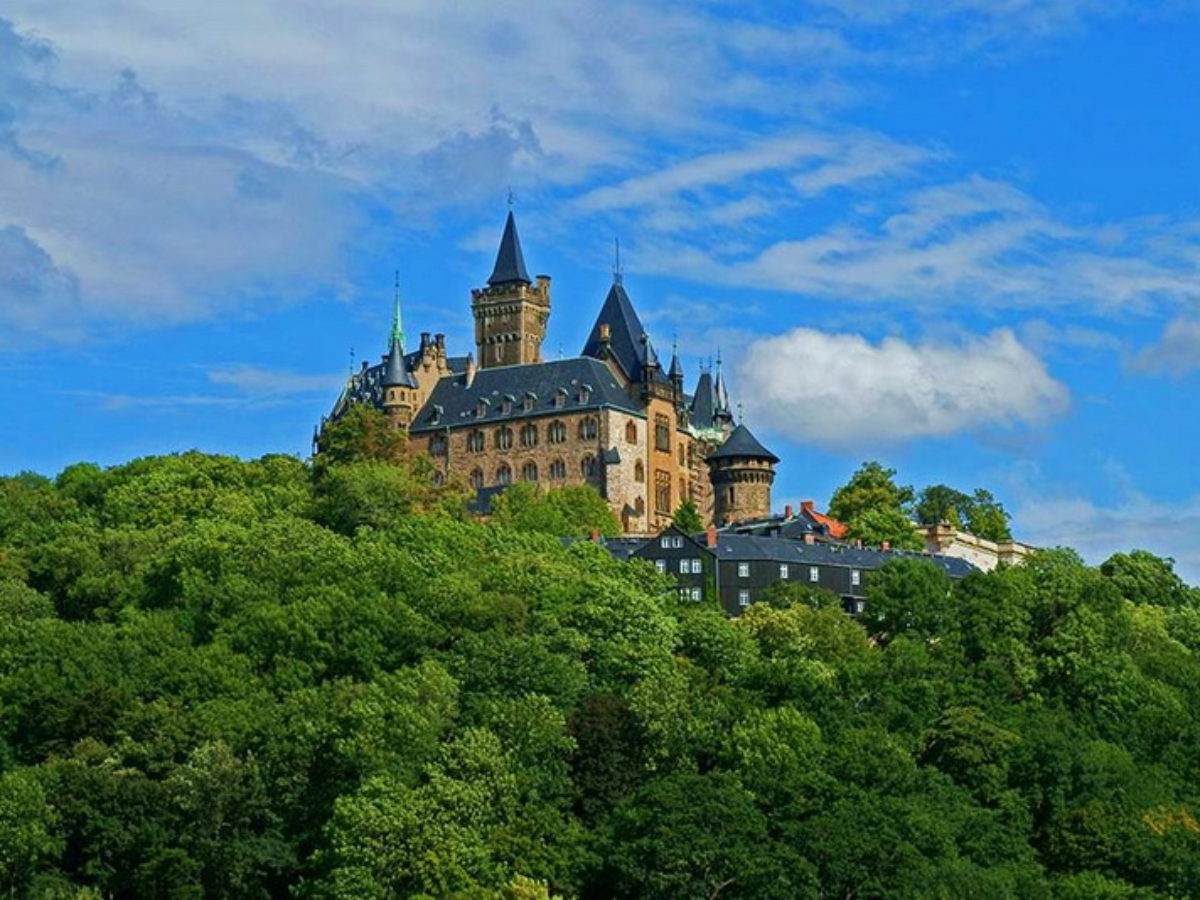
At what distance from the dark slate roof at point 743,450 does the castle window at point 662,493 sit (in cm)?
504

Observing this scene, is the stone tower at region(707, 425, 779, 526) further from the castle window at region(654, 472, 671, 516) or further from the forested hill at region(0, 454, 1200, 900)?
the forested hill at region(0, 454, 1200, 900)

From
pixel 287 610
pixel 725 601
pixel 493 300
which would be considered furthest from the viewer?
pixel 493 300

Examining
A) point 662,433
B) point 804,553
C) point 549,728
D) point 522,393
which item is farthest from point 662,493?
point 549,728

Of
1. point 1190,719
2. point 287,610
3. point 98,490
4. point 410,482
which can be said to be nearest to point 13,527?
point 98,490

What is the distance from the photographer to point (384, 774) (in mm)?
77125

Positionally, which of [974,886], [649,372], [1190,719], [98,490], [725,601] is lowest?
[974,886]

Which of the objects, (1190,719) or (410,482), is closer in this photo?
(1190,719)

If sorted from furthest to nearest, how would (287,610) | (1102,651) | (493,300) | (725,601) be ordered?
(493,300) < (725,601) < (1102,651) < (287,610)

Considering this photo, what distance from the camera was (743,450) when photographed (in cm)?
13525

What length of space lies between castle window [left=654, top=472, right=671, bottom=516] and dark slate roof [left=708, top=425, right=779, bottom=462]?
5.04 metres

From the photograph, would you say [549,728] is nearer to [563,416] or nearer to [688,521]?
[688,521]

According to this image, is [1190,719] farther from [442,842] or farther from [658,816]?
[442,842]

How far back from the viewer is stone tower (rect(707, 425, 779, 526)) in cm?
13462

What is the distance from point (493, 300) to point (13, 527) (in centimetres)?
4386
